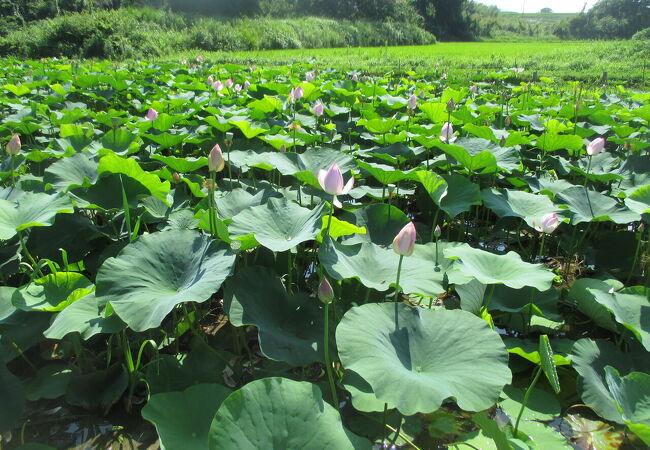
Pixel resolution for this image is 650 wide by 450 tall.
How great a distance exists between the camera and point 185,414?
109cm

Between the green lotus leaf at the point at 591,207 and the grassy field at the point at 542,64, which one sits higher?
the grassy field at the point at 542,64

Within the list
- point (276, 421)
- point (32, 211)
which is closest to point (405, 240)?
point (276, 421)

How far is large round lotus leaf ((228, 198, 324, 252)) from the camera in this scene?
1381 millimetres

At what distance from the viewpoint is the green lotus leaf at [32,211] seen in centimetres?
144

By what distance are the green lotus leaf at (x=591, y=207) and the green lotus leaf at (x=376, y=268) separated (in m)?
0.90

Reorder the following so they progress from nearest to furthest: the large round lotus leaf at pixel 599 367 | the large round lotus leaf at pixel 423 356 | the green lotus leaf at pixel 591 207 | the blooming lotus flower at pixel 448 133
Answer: the large round lotus leaf at pixel 423 356
the large round lotus leaf at pixel 599 367
the green lotus leaf at pixel 591 207
the blooming lotus flower at pixel 448 133

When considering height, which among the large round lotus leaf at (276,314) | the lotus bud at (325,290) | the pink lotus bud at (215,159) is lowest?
the large round lotus leaf at (276,314)

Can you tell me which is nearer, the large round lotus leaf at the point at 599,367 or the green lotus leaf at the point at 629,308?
the large round lotus leaf at the point at 599,367

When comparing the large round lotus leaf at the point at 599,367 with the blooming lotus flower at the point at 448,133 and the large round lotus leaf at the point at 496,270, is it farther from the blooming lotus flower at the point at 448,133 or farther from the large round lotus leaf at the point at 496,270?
the blooming lotus flower at the point at 448,133

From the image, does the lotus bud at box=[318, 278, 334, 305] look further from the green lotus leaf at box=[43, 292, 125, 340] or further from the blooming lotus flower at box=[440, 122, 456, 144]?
the blooming lotus flower at box=[440, 122, 456, 144]

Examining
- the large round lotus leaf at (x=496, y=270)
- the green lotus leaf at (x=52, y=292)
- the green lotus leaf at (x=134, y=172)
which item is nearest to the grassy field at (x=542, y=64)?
the large round lotus leaf at (x=496, y=270)

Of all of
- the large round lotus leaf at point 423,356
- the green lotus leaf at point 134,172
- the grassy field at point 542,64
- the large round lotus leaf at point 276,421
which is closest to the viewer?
the large round lotus leaf at point 276,421

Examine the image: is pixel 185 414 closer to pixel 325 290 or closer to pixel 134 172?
pixel 325 290

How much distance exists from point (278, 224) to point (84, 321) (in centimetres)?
66
